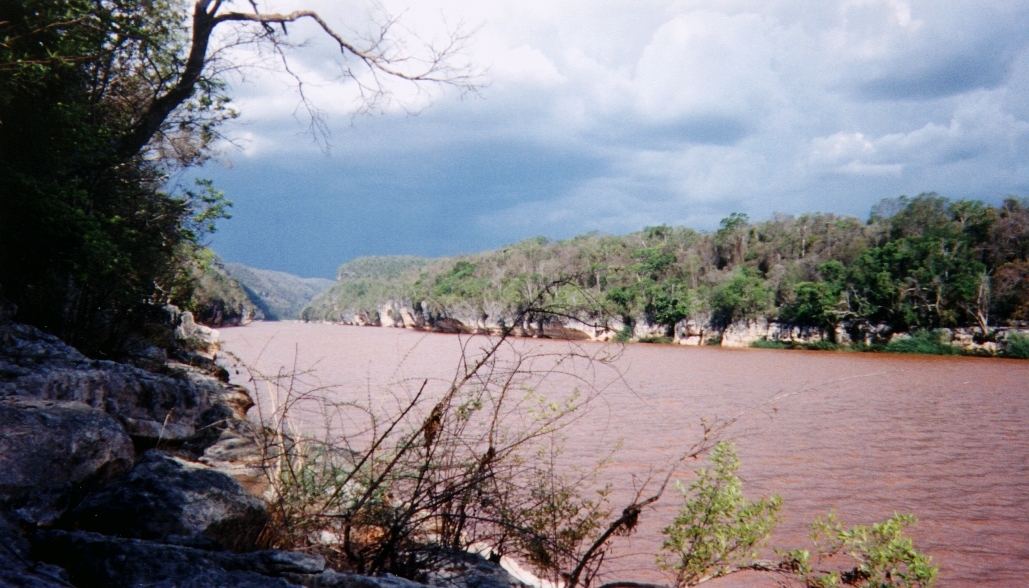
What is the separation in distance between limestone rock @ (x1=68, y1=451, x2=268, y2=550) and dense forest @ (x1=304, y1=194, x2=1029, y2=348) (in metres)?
23.1

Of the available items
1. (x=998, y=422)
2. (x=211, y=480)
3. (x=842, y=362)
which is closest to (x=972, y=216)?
(x=842, y=362)

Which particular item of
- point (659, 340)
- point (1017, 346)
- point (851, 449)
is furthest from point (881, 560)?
point (659, 340)

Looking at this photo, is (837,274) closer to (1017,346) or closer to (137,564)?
(1017,346)

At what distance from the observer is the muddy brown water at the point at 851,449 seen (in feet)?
23.8

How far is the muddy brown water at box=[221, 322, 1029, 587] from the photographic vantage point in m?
7.26

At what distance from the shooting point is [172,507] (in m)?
2.65

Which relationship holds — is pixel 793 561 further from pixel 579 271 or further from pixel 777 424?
pixel 777 424

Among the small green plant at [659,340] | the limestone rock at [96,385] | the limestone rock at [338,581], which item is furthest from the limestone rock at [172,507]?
the small green plant at [659,340]

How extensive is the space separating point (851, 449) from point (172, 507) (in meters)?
13.9

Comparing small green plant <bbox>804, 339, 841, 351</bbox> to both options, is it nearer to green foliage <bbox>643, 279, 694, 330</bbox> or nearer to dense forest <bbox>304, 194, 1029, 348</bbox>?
dense forest <bbox>304, 194, 1029, 348</bbox>

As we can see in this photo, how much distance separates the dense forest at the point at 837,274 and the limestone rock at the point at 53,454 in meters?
23.0

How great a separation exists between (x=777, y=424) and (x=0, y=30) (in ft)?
53.8

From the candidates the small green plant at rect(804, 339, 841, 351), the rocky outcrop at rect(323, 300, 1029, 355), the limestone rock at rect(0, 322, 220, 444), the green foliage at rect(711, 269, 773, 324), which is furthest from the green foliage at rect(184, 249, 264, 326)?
the small green plant at rect(804, 339, 841, 351)

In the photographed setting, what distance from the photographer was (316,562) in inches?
88.7
